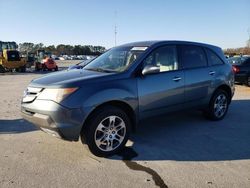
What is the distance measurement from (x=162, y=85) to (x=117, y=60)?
956 mm

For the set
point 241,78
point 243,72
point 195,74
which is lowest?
point 241,78

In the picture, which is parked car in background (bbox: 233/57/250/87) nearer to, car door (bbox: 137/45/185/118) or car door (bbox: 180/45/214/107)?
car door (bbox: 180/45/214/107)

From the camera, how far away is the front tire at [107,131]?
4539 millimetres

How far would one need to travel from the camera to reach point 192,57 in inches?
245

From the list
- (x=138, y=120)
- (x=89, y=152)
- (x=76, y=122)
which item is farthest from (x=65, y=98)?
(x=138, y=120)

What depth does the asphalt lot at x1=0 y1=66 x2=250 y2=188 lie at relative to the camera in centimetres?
386

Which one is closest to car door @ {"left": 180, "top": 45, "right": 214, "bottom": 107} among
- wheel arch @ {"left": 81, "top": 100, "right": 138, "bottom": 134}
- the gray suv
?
the gray suv

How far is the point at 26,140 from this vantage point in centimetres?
548

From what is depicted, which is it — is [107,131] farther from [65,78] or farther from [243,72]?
[243,72]

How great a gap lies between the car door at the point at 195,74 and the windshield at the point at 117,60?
105 centimetres

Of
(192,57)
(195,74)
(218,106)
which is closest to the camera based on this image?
(195,74)

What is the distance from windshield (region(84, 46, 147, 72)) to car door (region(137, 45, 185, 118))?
0.26m

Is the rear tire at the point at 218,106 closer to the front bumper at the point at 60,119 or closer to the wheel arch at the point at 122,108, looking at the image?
the wheel arch at the point at 122,108

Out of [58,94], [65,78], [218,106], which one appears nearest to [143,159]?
[58,94]
